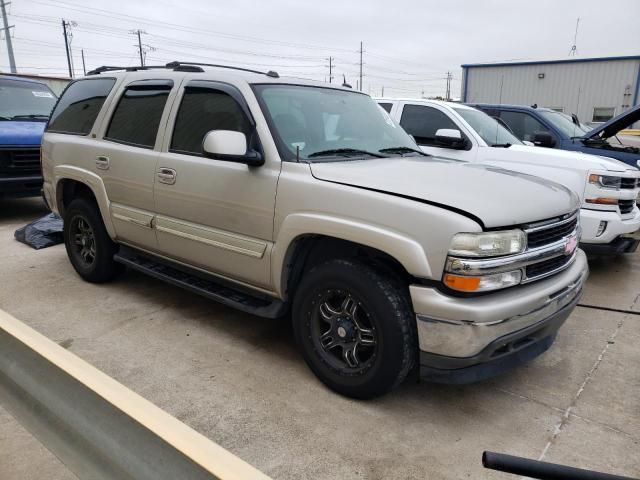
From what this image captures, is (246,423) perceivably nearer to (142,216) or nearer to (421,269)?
(421,269)

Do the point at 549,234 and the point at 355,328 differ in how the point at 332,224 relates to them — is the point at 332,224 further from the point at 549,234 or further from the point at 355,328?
the point at 549,234

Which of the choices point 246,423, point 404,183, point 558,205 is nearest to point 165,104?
point 404,183

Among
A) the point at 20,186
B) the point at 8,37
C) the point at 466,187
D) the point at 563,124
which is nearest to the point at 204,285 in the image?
the point at 466,187

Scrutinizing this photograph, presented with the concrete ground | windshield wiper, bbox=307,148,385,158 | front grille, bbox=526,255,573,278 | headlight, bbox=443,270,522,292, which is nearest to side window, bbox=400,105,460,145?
the concrete ground

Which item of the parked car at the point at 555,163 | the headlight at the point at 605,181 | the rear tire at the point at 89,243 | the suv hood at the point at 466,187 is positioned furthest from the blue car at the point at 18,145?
the headlight at the point at 605,181

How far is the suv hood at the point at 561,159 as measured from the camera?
5.29 metres

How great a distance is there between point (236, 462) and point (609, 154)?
6.97 m

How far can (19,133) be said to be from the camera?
7.43 meters

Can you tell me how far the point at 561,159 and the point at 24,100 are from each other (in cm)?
825

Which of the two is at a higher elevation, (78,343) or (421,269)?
(421,269)

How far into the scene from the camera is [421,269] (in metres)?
2.54

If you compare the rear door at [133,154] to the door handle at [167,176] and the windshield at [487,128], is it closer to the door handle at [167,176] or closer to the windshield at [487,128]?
the door handle at [167,176]

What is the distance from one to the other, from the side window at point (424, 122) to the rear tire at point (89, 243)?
12.5 feet

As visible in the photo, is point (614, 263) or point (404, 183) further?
point (614, 263)
